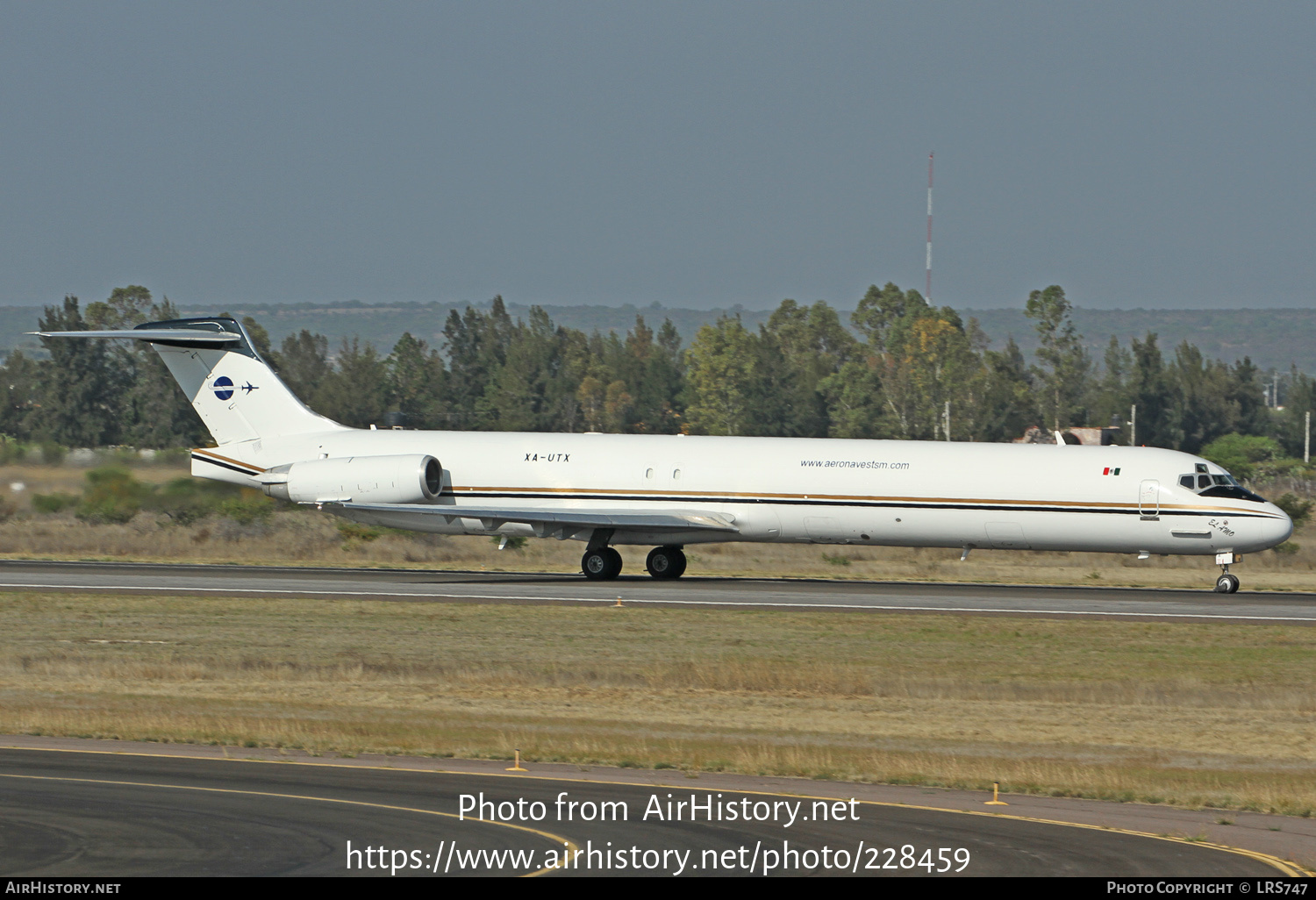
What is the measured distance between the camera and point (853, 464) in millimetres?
37719

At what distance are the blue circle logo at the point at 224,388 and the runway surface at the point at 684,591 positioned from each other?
469 cm

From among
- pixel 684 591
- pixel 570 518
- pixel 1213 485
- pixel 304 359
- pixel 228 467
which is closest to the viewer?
pixel 1213 485

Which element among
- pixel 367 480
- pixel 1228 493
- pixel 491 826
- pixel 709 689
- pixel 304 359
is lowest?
pixel 709 689

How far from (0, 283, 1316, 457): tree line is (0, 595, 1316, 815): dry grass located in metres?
62.7

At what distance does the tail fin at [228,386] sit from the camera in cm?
4269

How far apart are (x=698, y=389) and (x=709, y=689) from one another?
111013 millimetres

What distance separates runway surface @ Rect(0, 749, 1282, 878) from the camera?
11.8 metres

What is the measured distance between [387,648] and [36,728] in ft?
29.3

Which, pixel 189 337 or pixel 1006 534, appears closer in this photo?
pixel 1006 534

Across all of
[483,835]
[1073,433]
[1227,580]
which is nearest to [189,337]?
[1227,580]

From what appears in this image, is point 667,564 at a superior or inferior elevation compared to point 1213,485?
inferior

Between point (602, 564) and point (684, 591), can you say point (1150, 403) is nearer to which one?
point (602, 564)

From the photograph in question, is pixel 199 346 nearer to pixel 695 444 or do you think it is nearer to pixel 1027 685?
pixel 695 444

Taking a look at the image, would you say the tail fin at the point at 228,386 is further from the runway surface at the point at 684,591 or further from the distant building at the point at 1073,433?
the distant building at the point at 1073,433
